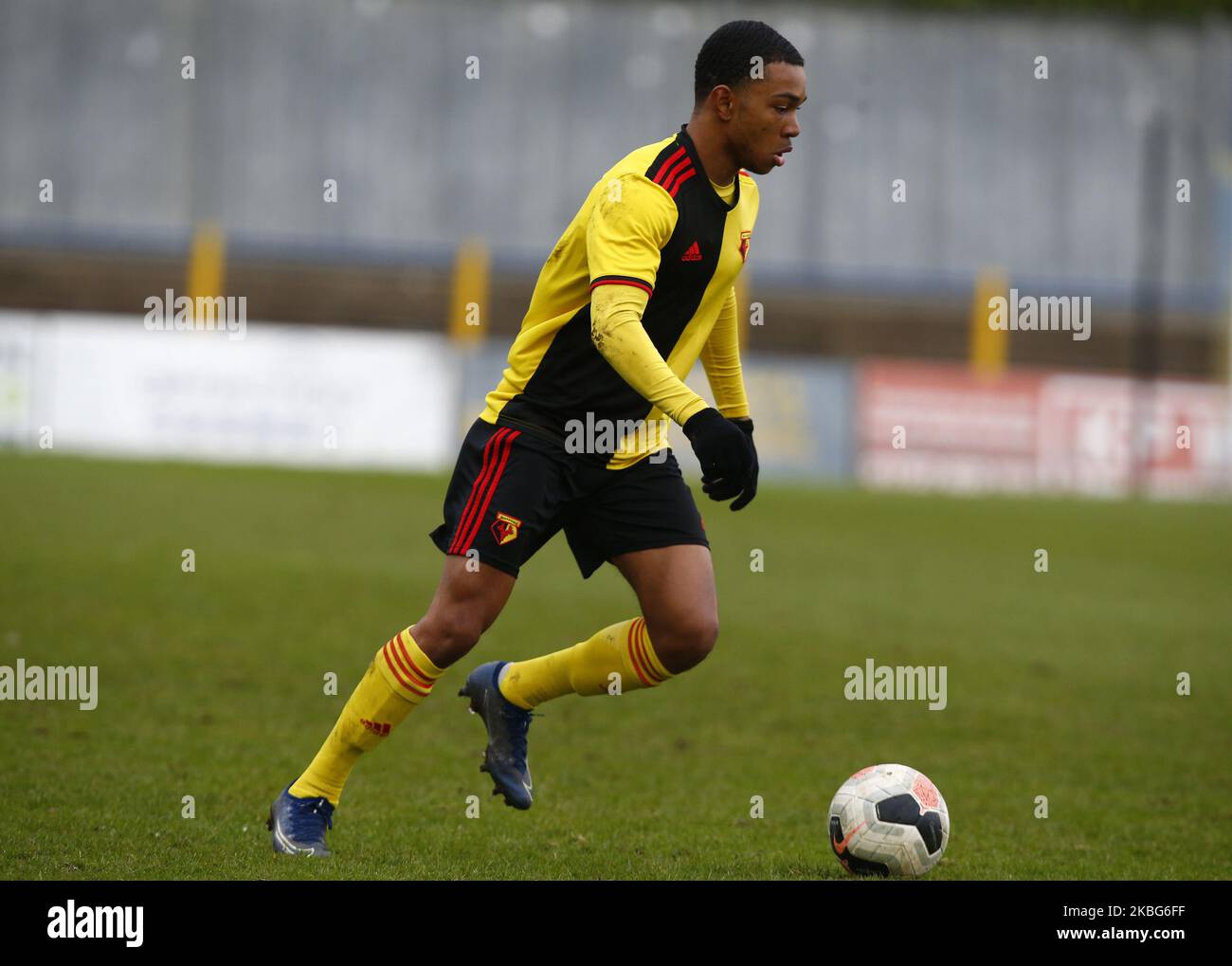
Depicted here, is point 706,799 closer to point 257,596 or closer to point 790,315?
point 257,596

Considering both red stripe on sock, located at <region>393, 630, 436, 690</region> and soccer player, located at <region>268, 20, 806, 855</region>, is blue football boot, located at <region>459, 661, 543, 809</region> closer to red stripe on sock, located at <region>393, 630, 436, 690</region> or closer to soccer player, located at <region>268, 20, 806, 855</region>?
soccer player, located at <region>268, 20, 806, 855</region>

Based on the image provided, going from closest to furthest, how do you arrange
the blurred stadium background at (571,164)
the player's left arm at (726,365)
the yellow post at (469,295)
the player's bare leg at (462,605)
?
the player's bare leg at (462,605)
the player's left arm at (726,365)
the yellow post at (469,295)
the blurred stadium background at (571,164)

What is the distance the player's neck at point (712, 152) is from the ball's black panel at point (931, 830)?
1976 mm

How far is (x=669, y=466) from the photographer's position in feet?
16.8

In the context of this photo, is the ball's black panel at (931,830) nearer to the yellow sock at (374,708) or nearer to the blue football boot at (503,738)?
the blue football boot at (503,738)

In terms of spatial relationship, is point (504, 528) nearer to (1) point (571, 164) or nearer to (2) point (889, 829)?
(2) point (889, 829)

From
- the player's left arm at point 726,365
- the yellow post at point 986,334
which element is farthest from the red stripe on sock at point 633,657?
the yellow post at point 986,334

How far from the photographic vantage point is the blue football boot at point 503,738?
16.9ft

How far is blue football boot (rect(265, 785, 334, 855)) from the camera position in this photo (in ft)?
15.6

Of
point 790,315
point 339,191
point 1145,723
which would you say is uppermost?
point 339,191

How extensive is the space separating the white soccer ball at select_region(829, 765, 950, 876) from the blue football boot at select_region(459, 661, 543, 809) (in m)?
0.98

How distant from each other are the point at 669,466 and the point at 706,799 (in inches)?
61.5

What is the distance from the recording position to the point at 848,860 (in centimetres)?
482
